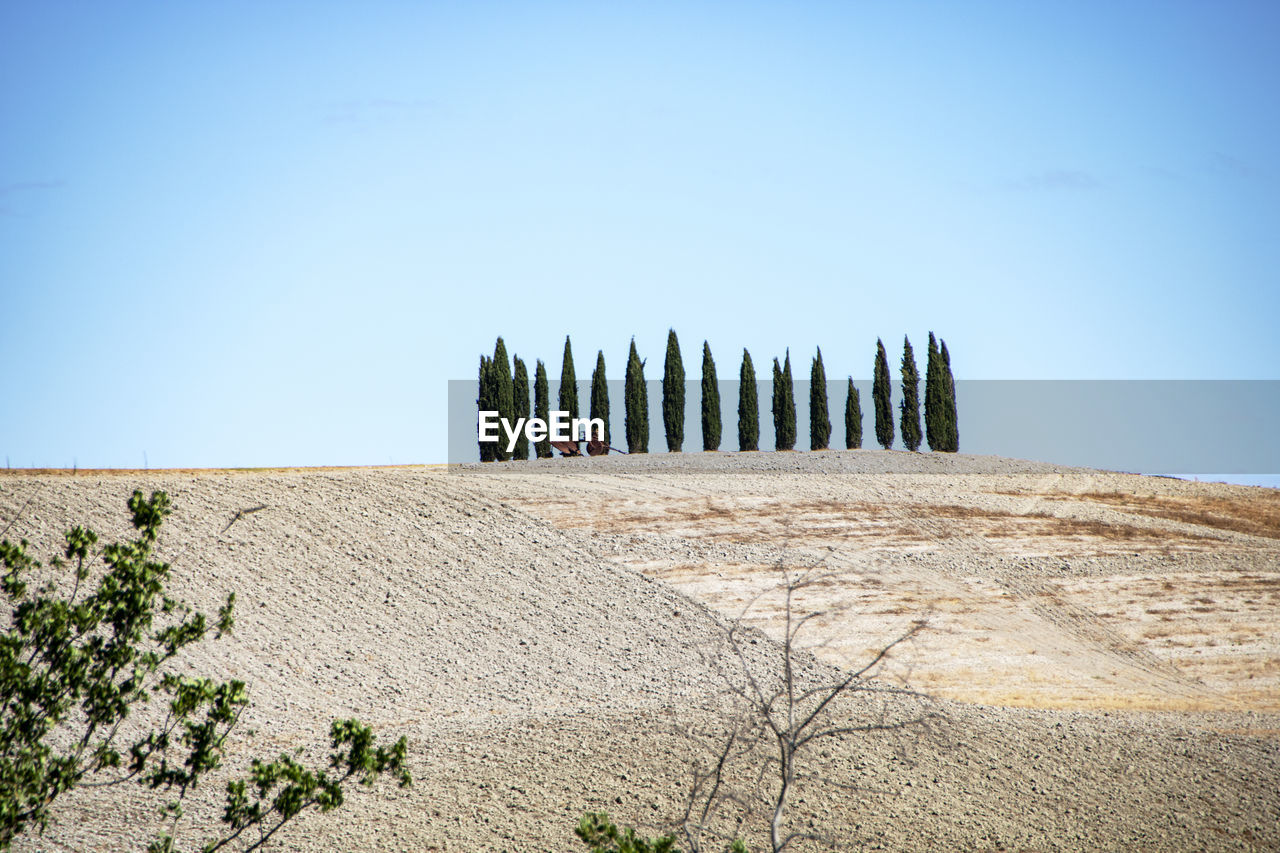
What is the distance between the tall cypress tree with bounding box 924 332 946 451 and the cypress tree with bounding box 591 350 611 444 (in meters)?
13.5

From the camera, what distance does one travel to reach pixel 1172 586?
1095 inches

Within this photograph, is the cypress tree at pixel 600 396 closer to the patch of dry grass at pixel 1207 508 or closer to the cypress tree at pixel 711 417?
the cypress tree at pixel 711 417

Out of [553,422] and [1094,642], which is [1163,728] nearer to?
[1094,642]

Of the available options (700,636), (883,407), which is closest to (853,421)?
(883,407)

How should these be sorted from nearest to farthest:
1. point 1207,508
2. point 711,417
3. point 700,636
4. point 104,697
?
point 104,697
point 700,636
point 1207,508
point 711,417

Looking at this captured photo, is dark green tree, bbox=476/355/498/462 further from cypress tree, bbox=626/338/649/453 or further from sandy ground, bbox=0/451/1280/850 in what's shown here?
sandy ground, bbox=0/451/1280/850

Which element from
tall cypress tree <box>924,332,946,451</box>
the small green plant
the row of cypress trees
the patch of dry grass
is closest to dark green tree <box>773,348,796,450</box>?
the row of cypress trees

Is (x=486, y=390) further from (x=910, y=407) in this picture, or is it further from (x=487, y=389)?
(x=910, y=407)

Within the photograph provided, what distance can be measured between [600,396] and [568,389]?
1.36 meters

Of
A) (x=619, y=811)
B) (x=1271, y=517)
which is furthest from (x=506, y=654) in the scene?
(x=1271, y=517)

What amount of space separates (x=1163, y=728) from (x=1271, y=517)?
1766 centimetres

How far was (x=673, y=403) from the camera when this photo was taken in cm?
4488

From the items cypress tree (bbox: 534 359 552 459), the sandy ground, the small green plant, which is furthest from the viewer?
cypress tree (bbox: 534 359 552 459)

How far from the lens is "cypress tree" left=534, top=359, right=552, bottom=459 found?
4259 centimetres
